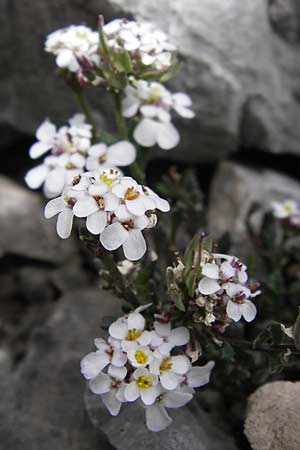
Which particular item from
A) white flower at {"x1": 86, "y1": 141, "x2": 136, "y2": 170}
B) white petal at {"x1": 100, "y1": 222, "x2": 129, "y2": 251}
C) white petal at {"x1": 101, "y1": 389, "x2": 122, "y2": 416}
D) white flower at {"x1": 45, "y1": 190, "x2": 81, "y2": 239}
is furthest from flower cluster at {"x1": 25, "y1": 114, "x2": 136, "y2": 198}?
white petal at {"x1": 101, "y1": 389, "x2": 122, "y2": 416}

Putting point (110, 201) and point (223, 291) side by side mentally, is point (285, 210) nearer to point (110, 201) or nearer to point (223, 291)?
point (223, 291)

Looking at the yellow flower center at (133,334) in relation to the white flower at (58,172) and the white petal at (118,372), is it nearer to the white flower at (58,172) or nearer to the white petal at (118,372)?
the white petal at (118,372)

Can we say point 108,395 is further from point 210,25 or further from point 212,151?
point 210,25

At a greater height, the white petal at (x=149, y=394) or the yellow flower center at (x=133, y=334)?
the yellow flower center at (x=133, y=334)

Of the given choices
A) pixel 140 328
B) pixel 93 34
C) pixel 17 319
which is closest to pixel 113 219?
pixel 140 328

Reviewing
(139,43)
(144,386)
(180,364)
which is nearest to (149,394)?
(144,386)

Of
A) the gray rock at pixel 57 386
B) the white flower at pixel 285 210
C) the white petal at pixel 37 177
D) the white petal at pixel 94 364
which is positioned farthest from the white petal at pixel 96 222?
the white flower at pixel 285 210

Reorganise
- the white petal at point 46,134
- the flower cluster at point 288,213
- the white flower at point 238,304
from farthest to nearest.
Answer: the flower cluster at point 288,213 → the white petal at point 46,134 → the white flower at point 238,304
